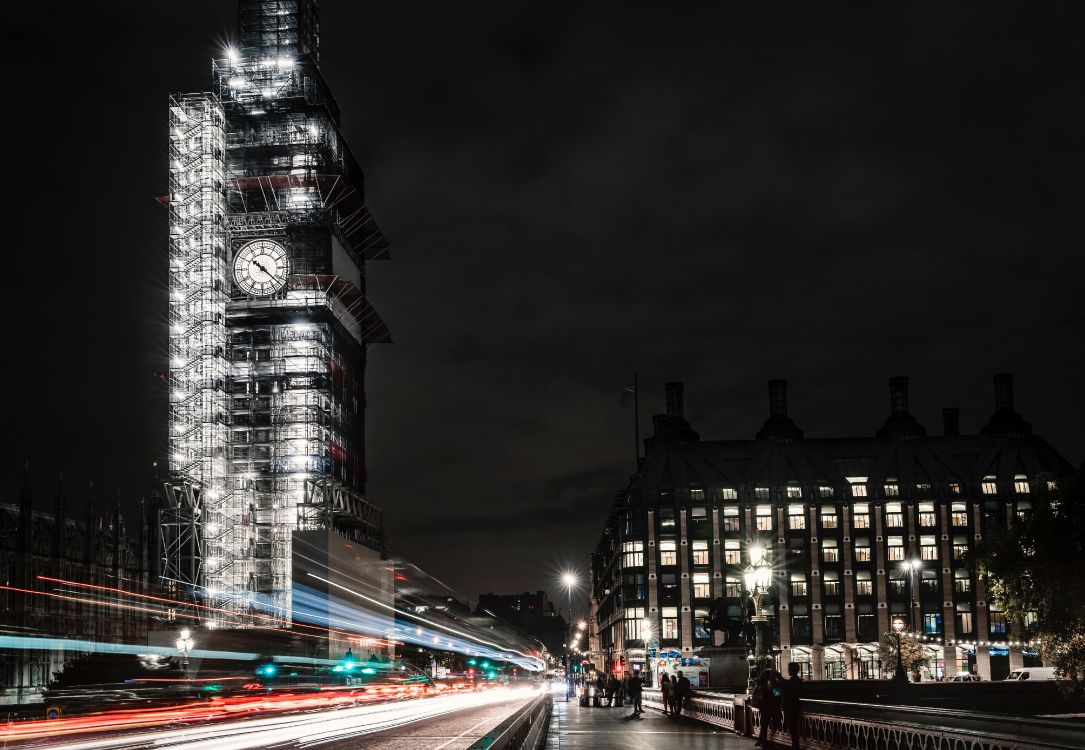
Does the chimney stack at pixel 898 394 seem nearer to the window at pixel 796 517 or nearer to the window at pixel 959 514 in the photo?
the window at pixel 959 514

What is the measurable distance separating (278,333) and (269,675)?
3129 inches

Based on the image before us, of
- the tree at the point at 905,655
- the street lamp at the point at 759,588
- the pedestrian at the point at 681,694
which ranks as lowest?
the tree at the point at 905,655

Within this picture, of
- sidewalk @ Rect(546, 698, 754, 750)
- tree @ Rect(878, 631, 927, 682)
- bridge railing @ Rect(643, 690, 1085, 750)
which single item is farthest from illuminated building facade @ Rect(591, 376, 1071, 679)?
bridge railing @ Rect(643, 690, 1085, 750)

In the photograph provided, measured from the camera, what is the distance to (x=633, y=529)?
553ft

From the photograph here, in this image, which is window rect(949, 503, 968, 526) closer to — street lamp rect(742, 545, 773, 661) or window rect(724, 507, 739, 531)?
window rect(724, 507, 739, 531)

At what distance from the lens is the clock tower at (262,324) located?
414 ft

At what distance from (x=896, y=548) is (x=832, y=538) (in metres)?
8.85

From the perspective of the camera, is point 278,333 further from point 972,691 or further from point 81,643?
point 972,691

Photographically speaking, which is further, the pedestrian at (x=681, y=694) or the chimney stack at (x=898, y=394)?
the chimney stack at (x=898, y=394)

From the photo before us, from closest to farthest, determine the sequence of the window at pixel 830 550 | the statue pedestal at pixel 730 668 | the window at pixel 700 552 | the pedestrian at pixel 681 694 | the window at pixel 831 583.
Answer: the pedestrian at pixel 681 694, the statue pedestal at pixel 730 668, the window at pixel 831 583, the window at pixel 700 552, the window at pixel 830 550

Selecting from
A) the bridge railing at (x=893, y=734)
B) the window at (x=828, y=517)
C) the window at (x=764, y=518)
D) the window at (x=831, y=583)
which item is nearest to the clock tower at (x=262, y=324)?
the window at (x=764, y=518)

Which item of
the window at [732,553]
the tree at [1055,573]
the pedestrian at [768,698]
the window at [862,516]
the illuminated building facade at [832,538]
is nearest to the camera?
the pedestrian at [768,698]

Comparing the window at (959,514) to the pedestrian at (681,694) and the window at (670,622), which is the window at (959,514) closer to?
the window at (670,622)

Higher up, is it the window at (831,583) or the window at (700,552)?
the window at (700,552)
